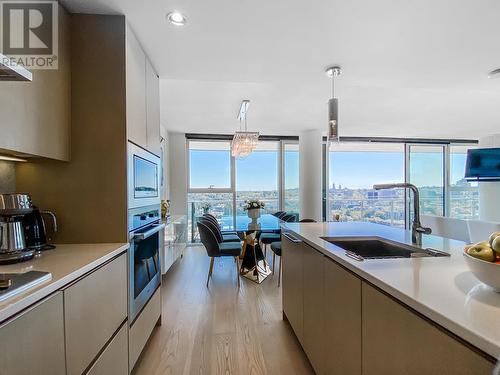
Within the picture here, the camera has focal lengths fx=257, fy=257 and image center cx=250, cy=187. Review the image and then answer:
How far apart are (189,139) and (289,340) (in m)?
4.65

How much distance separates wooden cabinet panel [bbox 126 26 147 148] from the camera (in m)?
1.79

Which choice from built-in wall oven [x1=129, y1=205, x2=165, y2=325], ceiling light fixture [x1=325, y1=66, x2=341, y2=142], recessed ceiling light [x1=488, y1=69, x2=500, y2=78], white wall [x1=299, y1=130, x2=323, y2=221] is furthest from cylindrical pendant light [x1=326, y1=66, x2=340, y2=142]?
white wall [x1=299, y1=130, x2=323, y2=221]

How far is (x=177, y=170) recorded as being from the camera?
5617mm

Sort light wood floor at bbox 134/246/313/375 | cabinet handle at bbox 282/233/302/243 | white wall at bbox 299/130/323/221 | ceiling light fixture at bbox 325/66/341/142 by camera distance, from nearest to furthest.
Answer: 1. light wood floor at bbox 134/246/313/375
2. cabinet handle at bbox 282/233/302/243
3. ceiling light fixture at bbox 325/66/341/142
4. white wall at bbox 299/130/323/221

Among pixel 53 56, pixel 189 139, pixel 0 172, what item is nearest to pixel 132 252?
pixel 0 172

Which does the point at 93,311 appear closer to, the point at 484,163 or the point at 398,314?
the point at 398,314

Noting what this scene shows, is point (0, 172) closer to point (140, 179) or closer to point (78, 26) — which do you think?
point (140, 179)

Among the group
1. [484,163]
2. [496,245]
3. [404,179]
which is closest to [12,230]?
[496,245]

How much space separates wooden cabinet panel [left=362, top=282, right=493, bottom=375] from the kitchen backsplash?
2050 millimetres

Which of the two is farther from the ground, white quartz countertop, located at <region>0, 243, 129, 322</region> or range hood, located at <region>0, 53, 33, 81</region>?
range hood, located at <region>0, 53, 33, 81</region>

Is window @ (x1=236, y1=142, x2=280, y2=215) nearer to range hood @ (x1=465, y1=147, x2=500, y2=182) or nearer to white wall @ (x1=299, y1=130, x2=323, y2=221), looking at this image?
white wall @ (x1=299, y1=130, x2=323, y2=221)

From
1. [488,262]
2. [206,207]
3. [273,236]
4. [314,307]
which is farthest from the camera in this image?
[206,207]

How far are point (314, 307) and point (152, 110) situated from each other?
2101 mm

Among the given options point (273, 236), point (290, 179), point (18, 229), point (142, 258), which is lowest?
point (273, 236)
